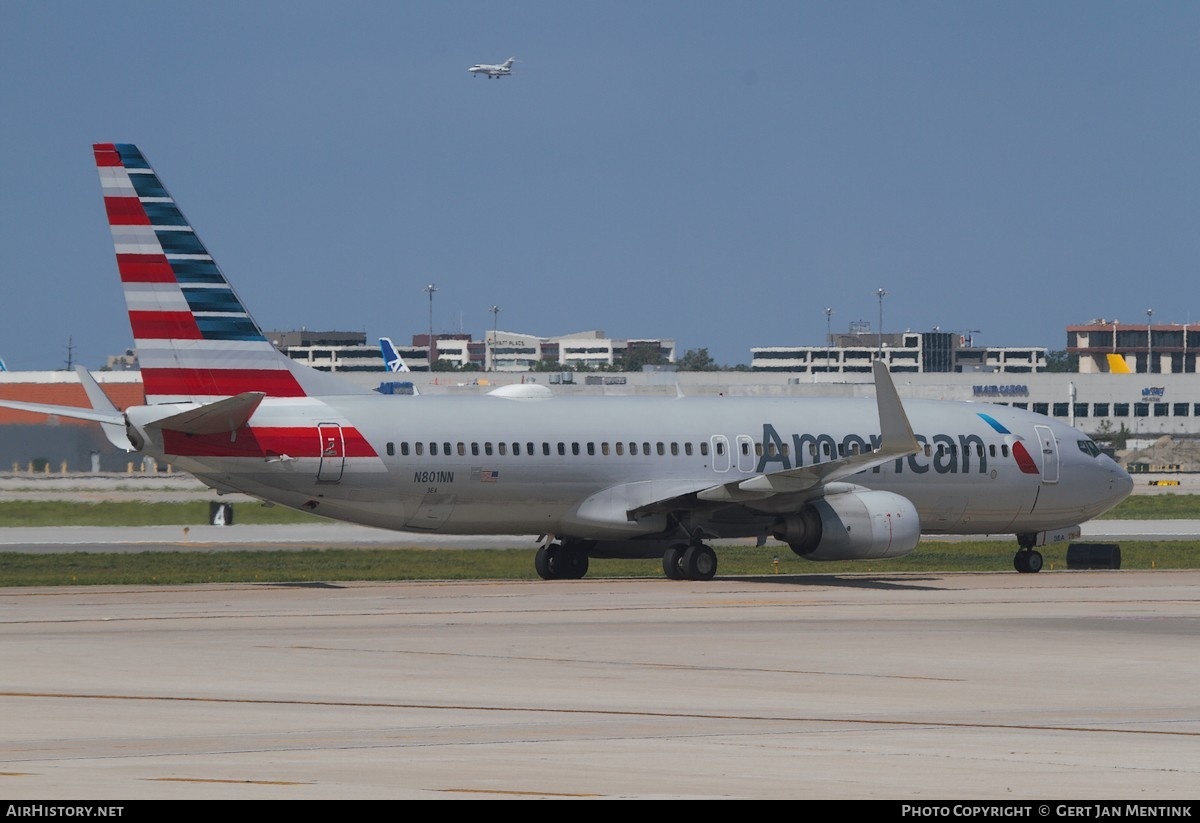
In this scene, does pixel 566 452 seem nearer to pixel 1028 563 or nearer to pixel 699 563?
pixel 699 563

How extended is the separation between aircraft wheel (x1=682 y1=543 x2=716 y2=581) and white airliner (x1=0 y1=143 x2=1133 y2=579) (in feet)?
0.13

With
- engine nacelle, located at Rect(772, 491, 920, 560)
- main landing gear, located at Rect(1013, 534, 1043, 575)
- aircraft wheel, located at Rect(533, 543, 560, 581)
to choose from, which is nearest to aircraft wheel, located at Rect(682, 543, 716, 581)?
engine nacelle, located at Rect(772, 491, 920, 560)

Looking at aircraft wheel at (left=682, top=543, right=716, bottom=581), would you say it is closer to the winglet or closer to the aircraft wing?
the aircraft wing

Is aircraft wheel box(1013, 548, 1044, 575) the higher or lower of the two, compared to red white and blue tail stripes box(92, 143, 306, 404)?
lower

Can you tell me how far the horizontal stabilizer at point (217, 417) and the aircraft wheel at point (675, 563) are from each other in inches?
353

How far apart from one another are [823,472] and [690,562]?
3.42m

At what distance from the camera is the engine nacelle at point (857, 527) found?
1384 inches

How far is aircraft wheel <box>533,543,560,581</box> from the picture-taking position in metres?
37.4

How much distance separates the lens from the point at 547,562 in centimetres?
3744

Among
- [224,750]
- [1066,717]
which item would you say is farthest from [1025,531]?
[224,750]

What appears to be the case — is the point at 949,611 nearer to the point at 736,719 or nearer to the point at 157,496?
the point at 736,719
